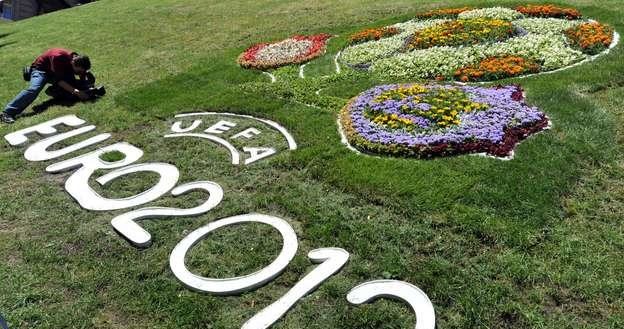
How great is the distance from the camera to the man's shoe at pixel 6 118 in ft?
35.6

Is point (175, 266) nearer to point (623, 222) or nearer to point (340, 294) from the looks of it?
point (340, 294)

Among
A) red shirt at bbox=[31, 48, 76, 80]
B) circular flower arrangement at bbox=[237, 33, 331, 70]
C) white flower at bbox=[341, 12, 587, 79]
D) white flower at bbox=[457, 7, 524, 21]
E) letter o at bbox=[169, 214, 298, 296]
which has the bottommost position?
letter o at bbox=[169, 214, 298, 296]

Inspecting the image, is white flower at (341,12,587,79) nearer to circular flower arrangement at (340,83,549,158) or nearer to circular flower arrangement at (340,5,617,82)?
circular flower arrangement at (340,5,617,82)

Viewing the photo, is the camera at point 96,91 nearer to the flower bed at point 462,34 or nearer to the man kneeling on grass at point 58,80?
the man kneeling on grass at point 58,80

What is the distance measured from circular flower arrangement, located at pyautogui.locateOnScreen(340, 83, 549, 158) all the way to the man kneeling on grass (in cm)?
618

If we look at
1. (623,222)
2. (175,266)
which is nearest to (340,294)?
(175,266)

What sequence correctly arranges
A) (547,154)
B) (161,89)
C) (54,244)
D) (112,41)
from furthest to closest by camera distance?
1. (112,41)
2. (161,89)
3. (547,154)
4. (54,244)

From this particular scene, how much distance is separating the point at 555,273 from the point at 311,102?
6079 millimetres

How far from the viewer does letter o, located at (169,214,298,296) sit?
18.1ft

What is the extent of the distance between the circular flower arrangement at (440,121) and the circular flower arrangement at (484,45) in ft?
4.80

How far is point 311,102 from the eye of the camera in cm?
1027

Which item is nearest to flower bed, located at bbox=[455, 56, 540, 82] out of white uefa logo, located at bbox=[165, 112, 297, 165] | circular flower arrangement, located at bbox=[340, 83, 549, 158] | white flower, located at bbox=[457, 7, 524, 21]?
circular flower arrangement, located at bbox=[340, 83, 549, 158]

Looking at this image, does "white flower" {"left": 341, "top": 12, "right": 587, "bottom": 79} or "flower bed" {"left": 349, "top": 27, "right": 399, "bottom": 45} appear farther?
"flower bed" {"left": 349, "top": 27, "right": 399, "bottom": 45}

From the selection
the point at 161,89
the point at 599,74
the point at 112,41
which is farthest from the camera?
the point at 112,41
